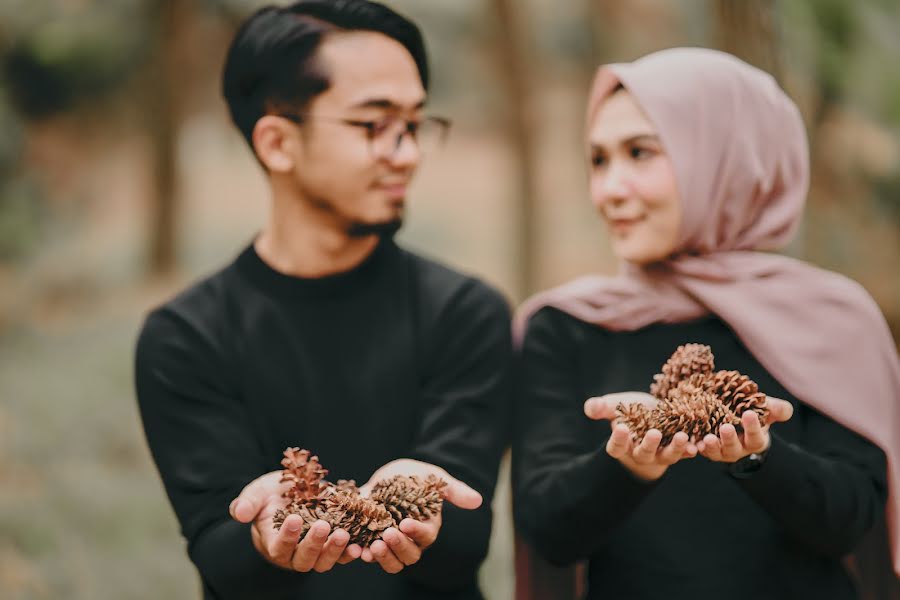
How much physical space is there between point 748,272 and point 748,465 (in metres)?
0.33

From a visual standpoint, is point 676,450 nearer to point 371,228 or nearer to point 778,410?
point 778,410

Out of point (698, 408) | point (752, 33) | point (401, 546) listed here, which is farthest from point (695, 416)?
point (752, 33)

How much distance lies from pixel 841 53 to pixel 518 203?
3.43ft

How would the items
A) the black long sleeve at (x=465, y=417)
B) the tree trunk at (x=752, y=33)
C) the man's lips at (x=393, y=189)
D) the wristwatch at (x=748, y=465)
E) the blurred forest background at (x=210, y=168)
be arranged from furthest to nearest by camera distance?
the blurred forest background at (x=210, y=168), the tree trunk at (x=752, y=33), the man's lips at (x=393, y=189), the black long sleeve at (x=465, y=417), the wristwatch at (x=748, y=465)

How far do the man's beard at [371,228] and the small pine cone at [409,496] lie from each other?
412mm

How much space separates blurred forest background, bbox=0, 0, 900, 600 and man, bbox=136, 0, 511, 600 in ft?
4.80

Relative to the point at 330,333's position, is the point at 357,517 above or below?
below

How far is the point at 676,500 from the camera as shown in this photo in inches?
61.5

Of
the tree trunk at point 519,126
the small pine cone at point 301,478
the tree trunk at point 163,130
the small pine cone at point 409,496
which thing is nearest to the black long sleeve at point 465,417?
the small pine cone at point 409,496

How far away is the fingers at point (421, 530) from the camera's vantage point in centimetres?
132

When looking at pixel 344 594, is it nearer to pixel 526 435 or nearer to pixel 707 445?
pixel 526 435

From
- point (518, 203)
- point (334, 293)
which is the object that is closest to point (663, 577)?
point (334, 293)

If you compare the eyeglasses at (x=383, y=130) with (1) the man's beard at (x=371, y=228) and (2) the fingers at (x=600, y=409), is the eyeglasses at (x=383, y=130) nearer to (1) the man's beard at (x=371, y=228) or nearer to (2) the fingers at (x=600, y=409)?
(1) the man's beard at (x=371, y=228)

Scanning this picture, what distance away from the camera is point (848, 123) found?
10.7 feet
